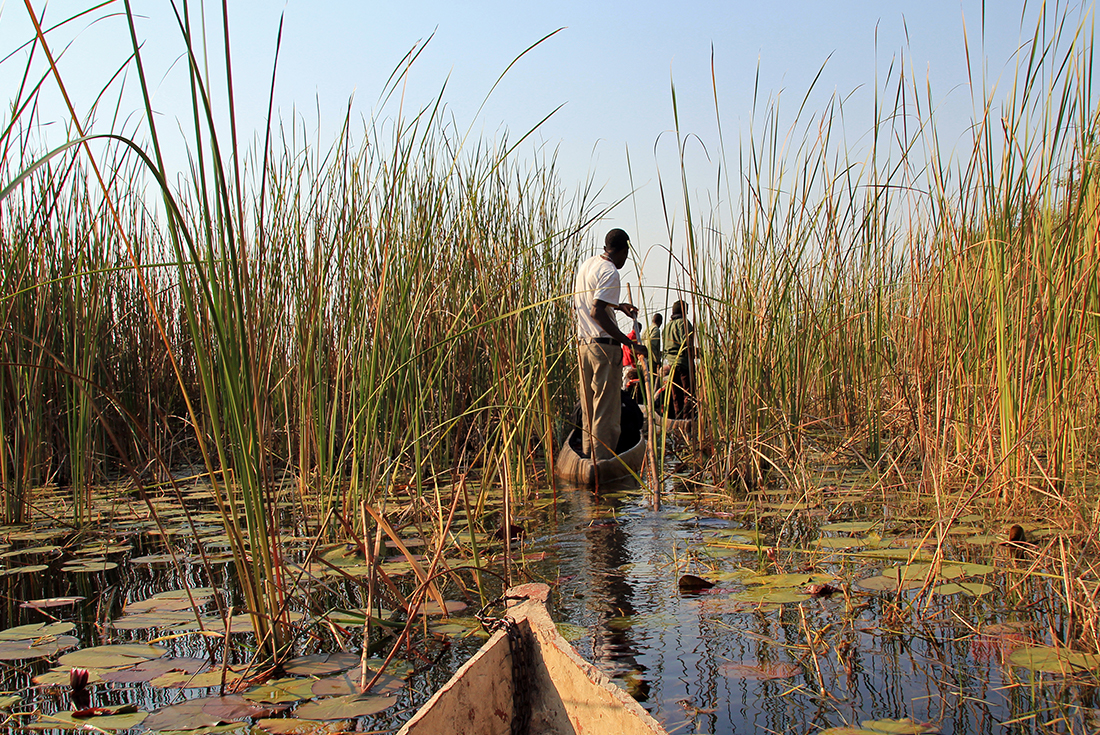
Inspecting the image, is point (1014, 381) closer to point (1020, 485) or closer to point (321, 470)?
point (1020, 485)

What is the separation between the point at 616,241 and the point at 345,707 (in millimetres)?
3953

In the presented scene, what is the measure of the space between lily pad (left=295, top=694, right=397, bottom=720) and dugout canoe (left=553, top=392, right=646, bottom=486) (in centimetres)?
260

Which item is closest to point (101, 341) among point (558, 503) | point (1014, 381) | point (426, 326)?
point (426, 326)

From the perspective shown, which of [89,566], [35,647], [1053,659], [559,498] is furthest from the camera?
[559,498]

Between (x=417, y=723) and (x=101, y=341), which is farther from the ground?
(x=101, y=341)

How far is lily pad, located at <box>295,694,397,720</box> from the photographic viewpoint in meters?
1.50

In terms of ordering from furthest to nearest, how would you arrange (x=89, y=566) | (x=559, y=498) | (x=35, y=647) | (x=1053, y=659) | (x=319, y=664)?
(x=559, y=498) → (x=89, y=566) → (x=35, y=647) → (x=319, y=664) → (x=1053, y=659)

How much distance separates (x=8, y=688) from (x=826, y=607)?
6.21 feet

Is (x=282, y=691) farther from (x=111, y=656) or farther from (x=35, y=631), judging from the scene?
(x=35, y=631)

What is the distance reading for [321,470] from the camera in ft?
9.27

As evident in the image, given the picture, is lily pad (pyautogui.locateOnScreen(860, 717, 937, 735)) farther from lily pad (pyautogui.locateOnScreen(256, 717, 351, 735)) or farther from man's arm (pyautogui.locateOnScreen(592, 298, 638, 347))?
man's arm (pyautogui.locateOnScreen(592, 298, 638, 347))

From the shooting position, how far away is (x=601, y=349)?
486cm

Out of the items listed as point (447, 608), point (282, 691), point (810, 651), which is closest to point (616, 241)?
point (447, 608)

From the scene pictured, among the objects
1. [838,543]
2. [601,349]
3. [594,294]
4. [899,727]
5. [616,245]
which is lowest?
[899,727]
